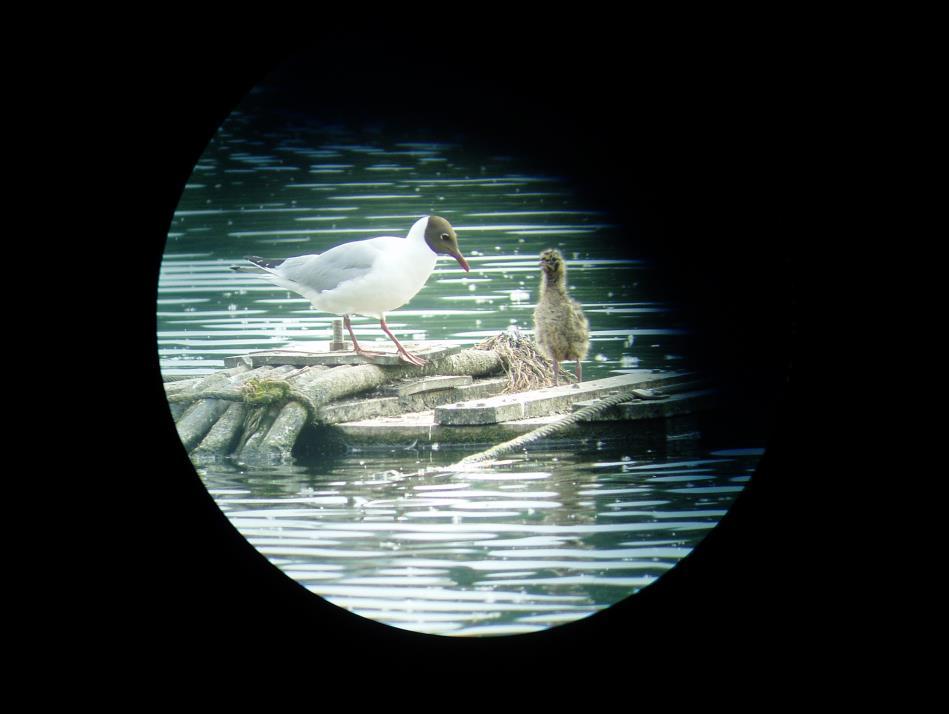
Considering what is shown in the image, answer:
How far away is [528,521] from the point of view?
3268mm

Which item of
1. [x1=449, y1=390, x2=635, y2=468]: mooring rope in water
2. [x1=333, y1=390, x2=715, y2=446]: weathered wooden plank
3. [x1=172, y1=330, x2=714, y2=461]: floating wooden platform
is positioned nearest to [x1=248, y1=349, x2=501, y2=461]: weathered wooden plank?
[x1=172, y1=330, x2=714, y2=461]: floating wooden platform

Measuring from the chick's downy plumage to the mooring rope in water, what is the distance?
15 centimetres

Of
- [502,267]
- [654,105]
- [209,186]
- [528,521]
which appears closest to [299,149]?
[209,186]

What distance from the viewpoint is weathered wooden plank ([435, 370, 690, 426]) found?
338cm

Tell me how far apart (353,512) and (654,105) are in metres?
1.39

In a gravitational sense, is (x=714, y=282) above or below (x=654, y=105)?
below

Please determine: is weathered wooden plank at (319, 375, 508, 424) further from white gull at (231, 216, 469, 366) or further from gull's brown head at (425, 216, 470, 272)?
gull's brown head at (425, 216, 470, 272)

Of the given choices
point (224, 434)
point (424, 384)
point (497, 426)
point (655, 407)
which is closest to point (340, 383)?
point (424, 384)

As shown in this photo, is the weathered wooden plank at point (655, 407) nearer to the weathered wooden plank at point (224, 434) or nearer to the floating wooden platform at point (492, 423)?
the floating wooden platform at point (492, 423)

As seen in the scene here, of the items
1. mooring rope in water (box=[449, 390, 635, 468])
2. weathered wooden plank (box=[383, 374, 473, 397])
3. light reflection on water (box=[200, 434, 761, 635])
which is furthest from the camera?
weathered wooden plank (box=[383, 374, 473, 397])

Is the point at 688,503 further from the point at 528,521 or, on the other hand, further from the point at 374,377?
the point at 374,377

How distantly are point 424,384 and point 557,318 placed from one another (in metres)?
0.43

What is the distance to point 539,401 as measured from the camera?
3.41 m

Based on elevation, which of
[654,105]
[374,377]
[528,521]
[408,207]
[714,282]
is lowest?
[528,521]
